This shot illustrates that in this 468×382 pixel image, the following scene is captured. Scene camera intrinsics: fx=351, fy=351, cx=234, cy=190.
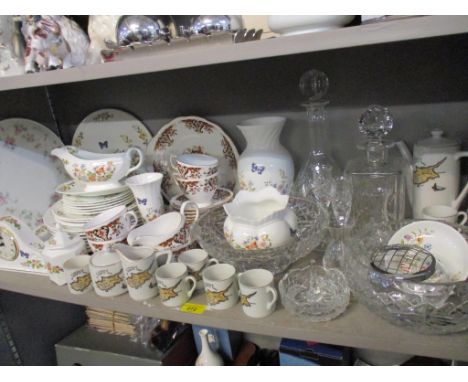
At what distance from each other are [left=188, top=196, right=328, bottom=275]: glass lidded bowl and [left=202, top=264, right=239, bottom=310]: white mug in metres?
0.04

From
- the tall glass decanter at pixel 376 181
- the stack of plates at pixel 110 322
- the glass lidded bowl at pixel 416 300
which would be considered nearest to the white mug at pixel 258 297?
the glass lidded bowl at pixel 416 300

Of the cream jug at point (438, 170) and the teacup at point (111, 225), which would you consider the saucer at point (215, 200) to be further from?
the cream jug at point (438, 170)

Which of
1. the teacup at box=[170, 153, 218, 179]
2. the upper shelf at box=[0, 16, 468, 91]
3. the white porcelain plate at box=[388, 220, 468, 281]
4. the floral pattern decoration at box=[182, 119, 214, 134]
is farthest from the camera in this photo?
the floral pattern decoration at box=[182, 119, 214, 134]

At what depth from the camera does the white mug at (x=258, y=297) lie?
617 mm

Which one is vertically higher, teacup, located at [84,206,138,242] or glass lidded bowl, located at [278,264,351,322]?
teacup, located at [84,206,138,242]

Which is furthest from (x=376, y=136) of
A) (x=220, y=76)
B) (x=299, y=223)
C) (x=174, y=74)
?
(x=174, y=74)

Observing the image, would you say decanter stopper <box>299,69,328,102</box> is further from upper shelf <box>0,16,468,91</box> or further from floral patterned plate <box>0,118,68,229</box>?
floral patterned plate <box>0,118,68,229</box>

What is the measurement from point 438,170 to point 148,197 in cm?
63

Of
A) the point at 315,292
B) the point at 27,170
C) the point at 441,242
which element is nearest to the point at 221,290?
the point at 315,292

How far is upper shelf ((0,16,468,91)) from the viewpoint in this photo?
452 millimetres

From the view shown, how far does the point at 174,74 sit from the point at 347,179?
537 millimetres

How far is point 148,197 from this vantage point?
819 mm

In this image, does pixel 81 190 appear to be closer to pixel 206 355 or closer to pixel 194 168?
pixel 194 168

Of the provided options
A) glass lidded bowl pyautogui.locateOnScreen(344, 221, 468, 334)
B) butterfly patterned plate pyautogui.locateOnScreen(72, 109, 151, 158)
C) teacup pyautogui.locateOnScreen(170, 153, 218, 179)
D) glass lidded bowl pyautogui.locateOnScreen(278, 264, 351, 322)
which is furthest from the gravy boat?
glass lidded bowl pyautogui.locateOnScreen(344, 221, 468, 334)
